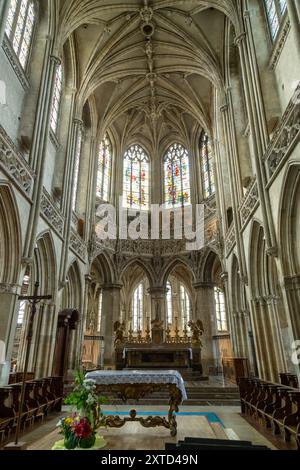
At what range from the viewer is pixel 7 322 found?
8.69 metres

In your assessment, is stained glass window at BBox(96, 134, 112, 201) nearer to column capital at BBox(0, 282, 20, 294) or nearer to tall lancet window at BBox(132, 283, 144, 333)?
tall lancet window at BBox(132, 283, 144, 333)

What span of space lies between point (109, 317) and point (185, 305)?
10.0m

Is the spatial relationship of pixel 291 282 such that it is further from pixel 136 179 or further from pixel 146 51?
pixel 136 179

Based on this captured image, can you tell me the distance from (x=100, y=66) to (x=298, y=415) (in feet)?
60.1

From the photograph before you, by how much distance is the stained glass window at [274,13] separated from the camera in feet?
33.1

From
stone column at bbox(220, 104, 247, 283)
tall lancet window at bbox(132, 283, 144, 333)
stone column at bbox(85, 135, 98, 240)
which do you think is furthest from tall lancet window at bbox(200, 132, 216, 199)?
tall lancet window at bbox(132, 283, 144, 333)

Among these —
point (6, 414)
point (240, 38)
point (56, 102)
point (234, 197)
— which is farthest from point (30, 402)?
point (240, 38)

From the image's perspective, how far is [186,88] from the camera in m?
20.9

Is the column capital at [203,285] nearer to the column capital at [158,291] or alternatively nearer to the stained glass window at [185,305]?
the column capital at [158,291]

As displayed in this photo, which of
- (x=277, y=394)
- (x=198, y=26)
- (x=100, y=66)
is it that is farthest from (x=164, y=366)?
(x=198, y=26)

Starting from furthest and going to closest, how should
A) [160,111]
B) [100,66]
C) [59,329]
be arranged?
1. [160,111]
2. [100,66]
3. [59,329]

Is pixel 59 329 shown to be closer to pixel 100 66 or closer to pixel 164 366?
pixel 164 366

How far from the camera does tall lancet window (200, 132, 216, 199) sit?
21994mm

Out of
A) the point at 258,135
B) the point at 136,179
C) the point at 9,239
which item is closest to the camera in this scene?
the point at 9,239
